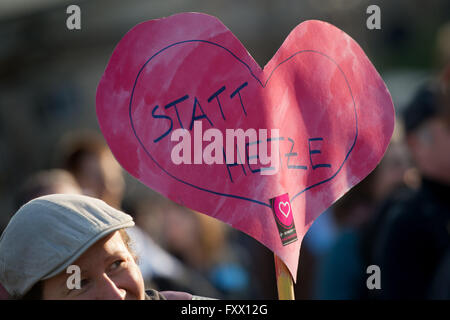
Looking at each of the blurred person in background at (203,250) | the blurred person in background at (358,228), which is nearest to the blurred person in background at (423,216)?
the blurred person in background at (358,228)

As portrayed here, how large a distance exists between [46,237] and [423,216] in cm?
111

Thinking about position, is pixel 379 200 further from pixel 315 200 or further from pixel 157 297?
pixel 157 297

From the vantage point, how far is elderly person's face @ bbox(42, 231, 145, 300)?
0.80 meters

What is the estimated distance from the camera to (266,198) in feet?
2.98

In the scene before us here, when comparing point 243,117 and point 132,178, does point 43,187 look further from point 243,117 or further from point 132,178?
point 132,178

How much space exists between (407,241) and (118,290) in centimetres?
99

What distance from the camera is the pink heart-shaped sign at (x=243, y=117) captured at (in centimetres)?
86

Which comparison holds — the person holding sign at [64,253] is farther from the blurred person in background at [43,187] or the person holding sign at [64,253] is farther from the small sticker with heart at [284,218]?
the blurred person in background at [43,187]


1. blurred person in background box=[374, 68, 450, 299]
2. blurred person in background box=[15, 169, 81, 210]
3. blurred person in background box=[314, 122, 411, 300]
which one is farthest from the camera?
blurred person in background box=[314, 122, 411, 300]

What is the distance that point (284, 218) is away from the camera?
916mm

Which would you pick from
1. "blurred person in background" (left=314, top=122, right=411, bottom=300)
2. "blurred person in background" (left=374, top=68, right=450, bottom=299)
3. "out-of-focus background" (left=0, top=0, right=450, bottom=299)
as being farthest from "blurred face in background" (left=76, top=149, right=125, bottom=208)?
"blurred person in background" (left=374, top=68, right=450, bottom=299)

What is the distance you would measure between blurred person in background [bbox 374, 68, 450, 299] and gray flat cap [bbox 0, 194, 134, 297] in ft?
3.15

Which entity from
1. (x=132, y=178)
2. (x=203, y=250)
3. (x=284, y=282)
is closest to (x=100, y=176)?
(x=203, y=250)

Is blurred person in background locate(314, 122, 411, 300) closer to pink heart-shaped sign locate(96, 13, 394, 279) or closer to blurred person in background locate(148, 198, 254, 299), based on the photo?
blurred person in background locate(148, 198, 254, 299)
